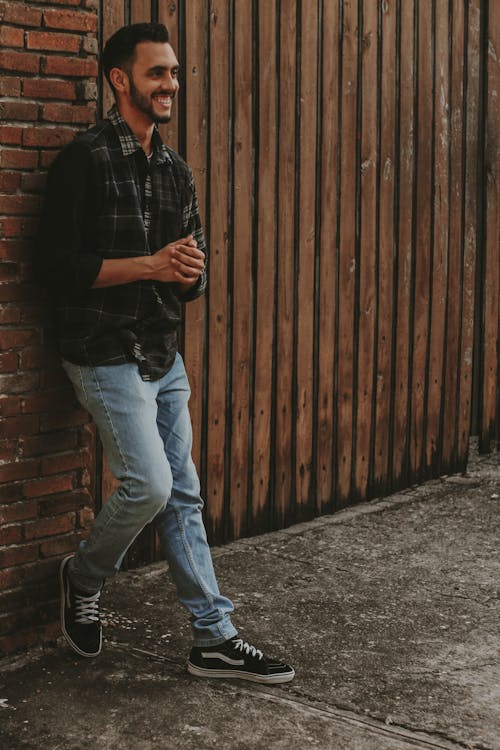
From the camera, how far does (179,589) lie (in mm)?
4137

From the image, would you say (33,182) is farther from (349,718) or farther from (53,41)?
(349,718)

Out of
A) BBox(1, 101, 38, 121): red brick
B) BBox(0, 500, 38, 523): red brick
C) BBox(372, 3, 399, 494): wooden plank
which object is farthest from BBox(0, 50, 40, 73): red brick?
BBox(372, 3, 399, 494): wooden plank

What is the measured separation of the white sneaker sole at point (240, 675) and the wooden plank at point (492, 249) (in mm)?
3915

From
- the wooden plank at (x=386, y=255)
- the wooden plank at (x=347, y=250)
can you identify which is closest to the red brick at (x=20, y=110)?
the wooden plank at (x=347, y=250)

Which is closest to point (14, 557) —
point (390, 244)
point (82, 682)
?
point (82, 682)

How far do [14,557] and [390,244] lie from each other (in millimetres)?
3105

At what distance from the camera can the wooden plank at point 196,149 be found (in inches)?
205

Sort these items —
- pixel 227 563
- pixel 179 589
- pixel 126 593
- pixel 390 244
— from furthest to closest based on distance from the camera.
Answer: pixel 390 244 → pixel 227 563 → pixel 126 593 → pixel 179 589

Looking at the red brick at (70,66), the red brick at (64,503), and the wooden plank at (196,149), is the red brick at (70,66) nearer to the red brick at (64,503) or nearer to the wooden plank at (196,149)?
the wooden plank at (196,149)

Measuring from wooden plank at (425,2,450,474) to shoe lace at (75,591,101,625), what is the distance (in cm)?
320

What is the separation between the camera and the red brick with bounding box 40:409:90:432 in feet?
13.9

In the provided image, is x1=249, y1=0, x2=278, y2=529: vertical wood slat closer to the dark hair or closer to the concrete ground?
the concrete ground

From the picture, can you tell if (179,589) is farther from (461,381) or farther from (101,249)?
(461,381)

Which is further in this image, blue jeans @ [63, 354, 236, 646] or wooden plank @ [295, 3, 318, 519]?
wooden plank @ [295, 3, 318, 519]
